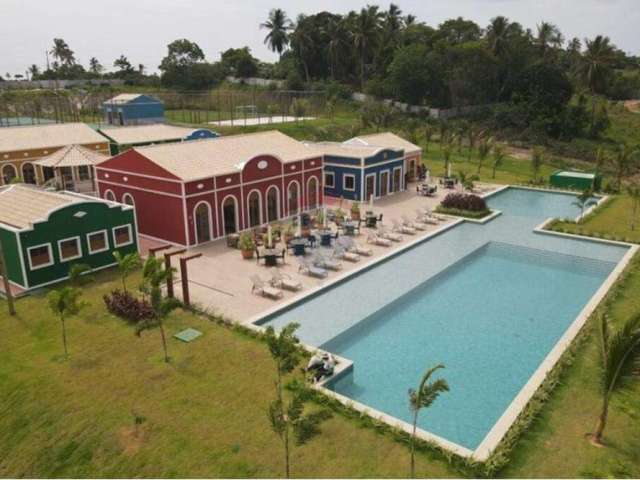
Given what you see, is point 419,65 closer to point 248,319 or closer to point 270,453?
point 248,319

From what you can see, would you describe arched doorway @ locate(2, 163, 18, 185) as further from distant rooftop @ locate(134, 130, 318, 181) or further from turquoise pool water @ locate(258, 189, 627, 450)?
turquoise pool water @ locate(258, 189, 627, 450)

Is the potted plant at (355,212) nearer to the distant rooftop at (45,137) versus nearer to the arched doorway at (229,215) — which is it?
the arched doorway at (229,215)

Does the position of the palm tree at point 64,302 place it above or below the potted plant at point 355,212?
above

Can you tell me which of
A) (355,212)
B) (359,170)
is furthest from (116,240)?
(359,170)

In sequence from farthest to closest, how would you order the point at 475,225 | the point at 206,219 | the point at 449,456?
the point at 475,225
the point at 206,219
the point at 449,456

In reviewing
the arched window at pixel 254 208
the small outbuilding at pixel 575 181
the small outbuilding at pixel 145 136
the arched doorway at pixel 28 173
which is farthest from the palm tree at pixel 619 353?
the arched doorway at pixel 28 173

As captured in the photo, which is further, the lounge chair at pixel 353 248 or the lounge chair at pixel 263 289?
the lounge chair at pixel 353 248

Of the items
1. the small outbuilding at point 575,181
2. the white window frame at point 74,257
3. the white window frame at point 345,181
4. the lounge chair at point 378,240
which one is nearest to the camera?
the white window frame at point 74,257

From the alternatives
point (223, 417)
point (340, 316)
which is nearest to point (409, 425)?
point (223, 417)
